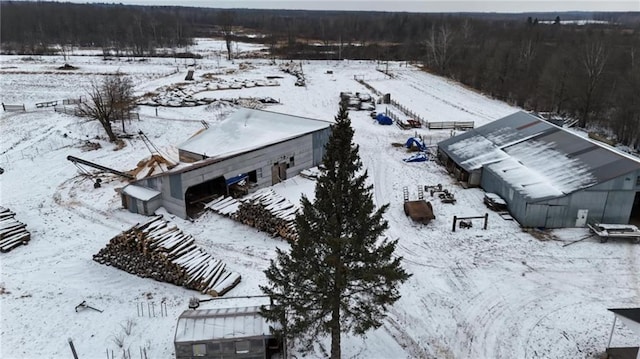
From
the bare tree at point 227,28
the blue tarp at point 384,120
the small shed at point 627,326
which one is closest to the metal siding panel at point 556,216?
the small shed at point 627,326

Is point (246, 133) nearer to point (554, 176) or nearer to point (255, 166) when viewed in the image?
point (255, 166)

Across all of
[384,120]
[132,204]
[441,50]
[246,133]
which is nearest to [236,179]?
[246,133]

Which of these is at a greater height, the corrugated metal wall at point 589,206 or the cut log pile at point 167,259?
the corrugated metal wall at point 589,206

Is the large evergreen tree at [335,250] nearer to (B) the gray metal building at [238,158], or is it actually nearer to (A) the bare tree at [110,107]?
(B) the gray metal building at [238,158]

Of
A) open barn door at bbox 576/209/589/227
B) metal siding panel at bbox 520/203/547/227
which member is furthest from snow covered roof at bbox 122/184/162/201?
open barn door at bbox 576/209/589/227

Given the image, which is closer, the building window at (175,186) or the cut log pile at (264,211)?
the cut log pile at (264,211)

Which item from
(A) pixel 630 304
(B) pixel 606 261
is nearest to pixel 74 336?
(A) pixel 630 304

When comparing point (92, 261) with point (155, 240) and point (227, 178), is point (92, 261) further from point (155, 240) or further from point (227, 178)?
point (227, 178)
